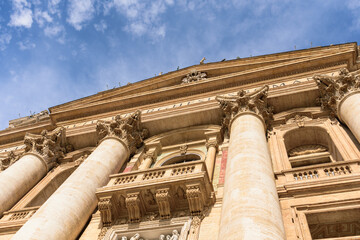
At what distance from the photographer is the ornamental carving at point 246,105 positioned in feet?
51.9

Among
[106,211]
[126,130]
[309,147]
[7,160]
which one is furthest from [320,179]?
[7,160]

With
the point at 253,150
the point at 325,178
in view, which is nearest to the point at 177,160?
the point at 253,150

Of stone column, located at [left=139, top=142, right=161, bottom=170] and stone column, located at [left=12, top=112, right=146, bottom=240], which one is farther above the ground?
stone column, located at [left=139, top=142, right=161, bottom=170]

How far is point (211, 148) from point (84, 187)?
6.40 metres

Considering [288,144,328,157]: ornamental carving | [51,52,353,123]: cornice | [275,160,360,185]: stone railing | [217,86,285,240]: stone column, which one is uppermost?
[51,52,353,123]: cornice

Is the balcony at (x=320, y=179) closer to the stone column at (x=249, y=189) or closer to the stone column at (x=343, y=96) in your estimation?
the stone column at (x=249, y=189)

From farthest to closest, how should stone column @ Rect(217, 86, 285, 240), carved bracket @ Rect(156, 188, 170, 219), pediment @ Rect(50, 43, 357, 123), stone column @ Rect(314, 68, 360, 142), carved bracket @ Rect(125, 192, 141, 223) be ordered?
pediment @ Rect(50, 43, 357, 123) → stone column @ Rect(314, 68, 360, 142) → carved bracket @ Rect(125, 192, 141, 223) → carved bracket @ Rect(156, 188, 170, 219) → stone column @ Rect(217, 86, 285, 240)

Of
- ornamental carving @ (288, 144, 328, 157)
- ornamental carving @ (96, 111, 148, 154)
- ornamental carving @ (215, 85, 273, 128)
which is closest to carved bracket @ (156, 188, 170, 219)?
ornamental carving @ (215, 85, 273, 128)

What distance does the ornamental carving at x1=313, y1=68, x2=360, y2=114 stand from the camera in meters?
15.0

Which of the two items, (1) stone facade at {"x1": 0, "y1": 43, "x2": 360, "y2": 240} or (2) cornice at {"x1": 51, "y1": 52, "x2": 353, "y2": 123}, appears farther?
(2) cornice at {"x1": 51, "y1": 52, "x2": 353, "y2": 123}

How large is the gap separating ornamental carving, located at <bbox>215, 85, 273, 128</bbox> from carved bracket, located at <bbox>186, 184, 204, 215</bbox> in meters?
5.29

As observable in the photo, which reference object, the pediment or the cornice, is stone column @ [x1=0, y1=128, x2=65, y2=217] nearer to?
the cornice

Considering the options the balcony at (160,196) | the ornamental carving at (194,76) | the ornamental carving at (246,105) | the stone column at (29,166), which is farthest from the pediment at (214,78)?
the balcony at (160,196)

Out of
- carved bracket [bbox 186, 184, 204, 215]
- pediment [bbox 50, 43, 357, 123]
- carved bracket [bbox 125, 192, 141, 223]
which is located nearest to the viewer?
carved bracket [bbox 186, 184, 204, 215]
